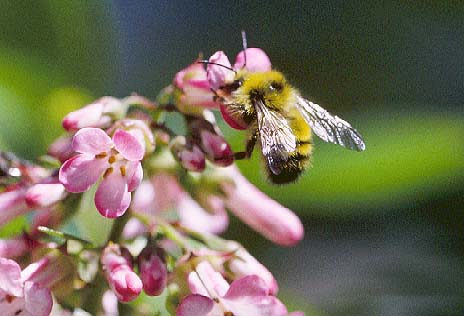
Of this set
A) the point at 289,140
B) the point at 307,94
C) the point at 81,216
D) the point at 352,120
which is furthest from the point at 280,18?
the point at 289,140

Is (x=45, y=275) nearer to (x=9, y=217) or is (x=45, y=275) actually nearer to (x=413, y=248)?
(x=9, y=217)

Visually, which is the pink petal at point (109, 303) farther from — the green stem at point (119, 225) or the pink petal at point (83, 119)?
the pink petal at point (83, 119)

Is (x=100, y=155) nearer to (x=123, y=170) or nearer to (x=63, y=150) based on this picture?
(x=123, y=170)

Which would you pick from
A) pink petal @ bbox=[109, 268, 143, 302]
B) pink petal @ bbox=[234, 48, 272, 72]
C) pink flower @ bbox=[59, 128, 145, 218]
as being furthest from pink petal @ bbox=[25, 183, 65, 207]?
pink petal @ bbox=[234, 48, 272, 72]

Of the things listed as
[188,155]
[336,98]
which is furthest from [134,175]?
[336,98]

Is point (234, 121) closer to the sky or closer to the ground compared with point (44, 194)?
closer to the sky

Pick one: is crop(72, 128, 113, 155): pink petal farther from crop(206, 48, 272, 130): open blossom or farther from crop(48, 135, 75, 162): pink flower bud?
crop(206, 48, 272, 130): open blossom
